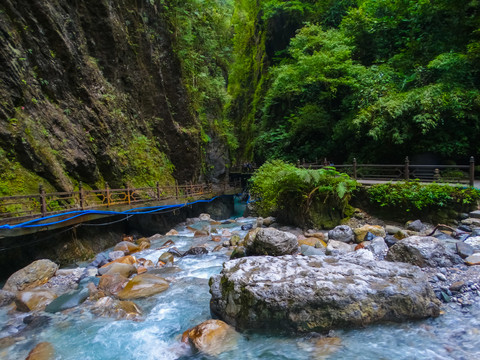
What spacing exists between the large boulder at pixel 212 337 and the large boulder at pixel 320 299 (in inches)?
7.3

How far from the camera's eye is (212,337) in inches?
161

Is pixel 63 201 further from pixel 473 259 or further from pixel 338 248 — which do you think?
pixel 473 259

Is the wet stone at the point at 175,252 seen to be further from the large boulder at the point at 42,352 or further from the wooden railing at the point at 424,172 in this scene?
the wooden railing at the point at 424,172

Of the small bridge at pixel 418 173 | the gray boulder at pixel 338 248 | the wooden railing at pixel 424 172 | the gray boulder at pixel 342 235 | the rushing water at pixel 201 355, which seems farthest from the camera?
the small bridge at pixel 418 173

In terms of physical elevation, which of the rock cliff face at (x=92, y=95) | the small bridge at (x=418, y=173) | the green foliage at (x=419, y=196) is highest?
the rock cliff face at (x=92, y=95)

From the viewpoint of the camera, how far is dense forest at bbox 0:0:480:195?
9305 mm

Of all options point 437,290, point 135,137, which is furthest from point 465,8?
point 135,137

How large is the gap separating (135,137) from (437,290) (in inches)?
536

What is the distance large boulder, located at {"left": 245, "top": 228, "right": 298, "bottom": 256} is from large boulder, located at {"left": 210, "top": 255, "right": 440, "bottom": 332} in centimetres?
214

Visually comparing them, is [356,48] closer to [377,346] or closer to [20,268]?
[377,346]

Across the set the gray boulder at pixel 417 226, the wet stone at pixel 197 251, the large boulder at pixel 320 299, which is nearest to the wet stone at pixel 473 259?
the large boulder at pixel 320 299

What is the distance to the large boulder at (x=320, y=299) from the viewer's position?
13.2 ft

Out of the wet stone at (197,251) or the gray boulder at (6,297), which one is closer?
the gray boulder at (6,297)

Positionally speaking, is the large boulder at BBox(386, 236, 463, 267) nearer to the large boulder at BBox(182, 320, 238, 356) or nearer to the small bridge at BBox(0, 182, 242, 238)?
the large boulder at BBox(182, 320, 238, 356)
